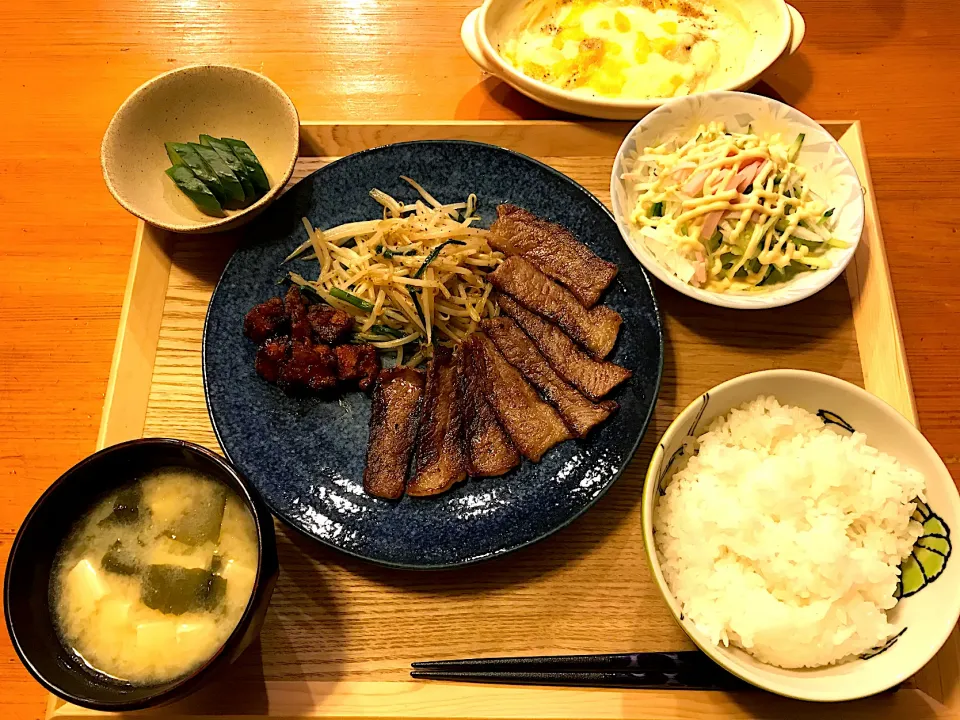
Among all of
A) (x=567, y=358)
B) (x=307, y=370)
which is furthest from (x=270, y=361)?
(x=567, y=358)

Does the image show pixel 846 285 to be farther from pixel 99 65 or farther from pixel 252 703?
pixel 99 65

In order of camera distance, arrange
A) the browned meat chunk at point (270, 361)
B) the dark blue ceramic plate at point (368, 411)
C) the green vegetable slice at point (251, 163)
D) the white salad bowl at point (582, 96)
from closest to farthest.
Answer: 1. the dark blue ceramic plate at point (368, 411)
2. the browned meat chunk at point (270, 361)
3. the green vegetable slice at point (251, 163)
4. the white salad bowl at point (582, 96)

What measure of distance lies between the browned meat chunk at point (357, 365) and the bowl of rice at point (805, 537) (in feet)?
3.21

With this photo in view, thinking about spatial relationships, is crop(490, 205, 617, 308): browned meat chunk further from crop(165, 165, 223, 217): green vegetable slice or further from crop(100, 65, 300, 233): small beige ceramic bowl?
crop(165, 165, 223, 217): green vegetable slice

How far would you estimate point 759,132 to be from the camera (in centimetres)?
250

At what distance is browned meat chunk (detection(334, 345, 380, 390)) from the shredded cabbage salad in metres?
1.07

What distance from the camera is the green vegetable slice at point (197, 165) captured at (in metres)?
2.33

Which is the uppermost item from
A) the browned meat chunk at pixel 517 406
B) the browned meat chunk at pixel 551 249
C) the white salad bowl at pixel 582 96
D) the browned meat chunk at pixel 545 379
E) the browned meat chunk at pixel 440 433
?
the white salad bowl at pixel 582 96

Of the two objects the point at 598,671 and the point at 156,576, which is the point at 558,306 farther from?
the point at 156,576

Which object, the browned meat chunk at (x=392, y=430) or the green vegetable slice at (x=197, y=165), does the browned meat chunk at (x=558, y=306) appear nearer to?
the browned meat chunk at (x=392, y=430)

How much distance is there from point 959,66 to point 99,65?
4.06 meters

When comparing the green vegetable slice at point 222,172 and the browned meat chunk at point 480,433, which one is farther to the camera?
the green vegetable slice at point 222,172

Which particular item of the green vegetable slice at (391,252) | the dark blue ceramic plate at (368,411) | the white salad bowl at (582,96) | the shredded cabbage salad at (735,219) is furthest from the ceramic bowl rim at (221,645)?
the white salad bowl at (582,96)

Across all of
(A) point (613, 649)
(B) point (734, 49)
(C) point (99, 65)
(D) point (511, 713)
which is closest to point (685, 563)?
(A) point (613, 649)
